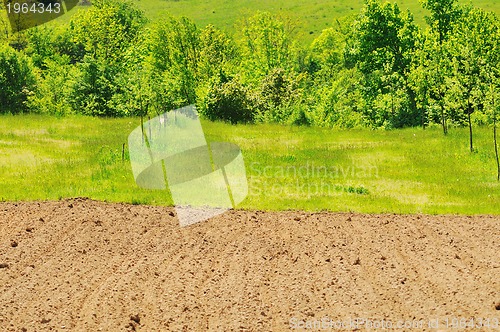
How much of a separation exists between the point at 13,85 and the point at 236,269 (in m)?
39.2

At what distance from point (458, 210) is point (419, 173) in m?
6.09

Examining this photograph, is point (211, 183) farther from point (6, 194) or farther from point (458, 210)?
point (458, 210)

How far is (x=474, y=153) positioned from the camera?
30.5 metres

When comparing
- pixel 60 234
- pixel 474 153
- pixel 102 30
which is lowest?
pixel 474 153

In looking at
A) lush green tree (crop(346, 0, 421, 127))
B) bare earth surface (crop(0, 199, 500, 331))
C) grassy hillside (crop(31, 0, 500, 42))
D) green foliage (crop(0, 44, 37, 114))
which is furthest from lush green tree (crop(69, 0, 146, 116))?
grassy hillside (crop(31, 0, 500, 42))

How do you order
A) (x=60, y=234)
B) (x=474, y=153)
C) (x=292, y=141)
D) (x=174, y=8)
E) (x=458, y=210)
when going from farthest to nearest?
(x=174, y=8) → (x=292, y=141) → (x=474, y=153) → (x=458, y=210) → (x=60, y=234)

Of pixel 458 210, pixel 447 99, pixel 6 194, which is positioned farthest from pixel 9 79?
pixel 458 210

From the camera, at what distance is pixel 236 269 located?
15.0 m

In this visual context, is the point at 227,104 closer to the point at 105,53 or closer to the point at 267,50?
the point at 267,50

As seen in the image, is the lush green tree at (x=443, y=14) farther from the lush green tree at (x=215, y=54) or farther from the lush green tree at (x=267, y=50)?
the lush green tree at (x=215, y=54)

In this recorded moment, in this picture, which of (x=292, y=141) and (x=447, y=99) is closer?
(x=447, y=99)

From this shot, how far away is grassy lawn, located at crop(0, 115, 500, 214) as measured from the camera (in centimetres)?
2208

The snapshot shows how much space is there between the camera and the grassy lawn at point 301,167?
2208 centimetres

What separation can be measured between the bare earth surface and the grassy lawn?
6.16ft
